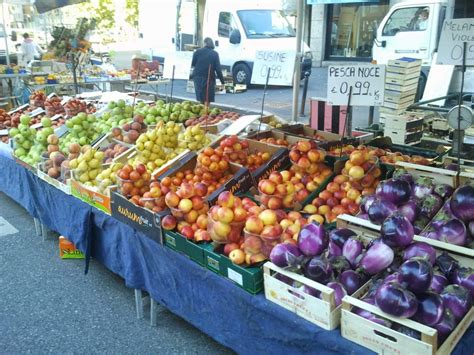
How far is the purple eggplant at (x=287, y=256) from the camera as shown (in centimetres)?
196

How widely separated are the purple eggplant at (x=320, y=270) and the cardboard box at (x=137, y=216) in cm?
109

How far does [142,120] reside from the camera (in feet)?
15.2

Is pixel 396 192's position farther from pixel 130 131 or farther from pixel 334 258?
pixel 130 131

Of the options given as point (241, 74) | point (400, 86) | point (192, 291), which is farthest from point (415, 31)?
point (192, 291)

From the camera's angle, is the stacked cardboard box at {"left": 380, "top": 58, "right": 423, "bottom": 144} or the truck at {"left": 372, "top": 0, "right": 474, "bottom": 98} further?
Result: the truck at {"left": 372, "top": 0, "right": 474, "bottom": 98}

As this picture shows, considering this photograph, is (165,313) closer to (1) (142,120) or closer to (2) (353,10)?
(1) (142,120)

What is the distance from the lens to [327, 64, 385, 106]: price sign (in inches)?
128

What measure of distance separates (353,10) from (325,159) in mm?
16313

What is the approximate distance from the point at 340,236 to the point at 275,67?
2203mm

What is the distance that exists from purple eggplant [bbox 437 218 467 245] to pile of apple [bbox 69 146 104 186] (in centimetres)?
256

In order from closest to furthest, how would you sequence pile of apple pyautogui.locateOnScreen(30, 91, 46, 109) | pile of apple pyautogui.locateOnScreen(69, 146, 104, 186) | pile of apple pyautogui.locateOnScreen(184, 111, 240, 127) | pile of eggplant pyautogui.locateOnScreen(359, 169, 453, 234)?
pile of eggplant pyautogui.locateOnScreen(359, 169, 453, 234) → pile of apple pyautogui.locateOnScreen(69, 146, 104, 186) → pile of apple pyautogui.locateOnScreen(184, 111, 240, 127) → pile of apple pyautogui.locateOnScreen(30, 91, 46, 109)

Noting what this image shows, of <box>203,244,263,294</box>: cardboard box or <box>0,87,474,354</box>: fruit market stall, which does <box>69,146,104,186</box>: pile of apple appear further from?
<box>203,244,263,294</box>: cardboard box

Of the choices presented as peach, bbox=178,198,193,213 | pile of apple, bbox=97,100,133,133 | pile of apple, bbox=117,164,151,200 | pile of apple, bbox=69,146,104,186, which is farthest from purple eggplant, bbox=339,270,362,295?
pile of apple, bbox=97,100,133,133

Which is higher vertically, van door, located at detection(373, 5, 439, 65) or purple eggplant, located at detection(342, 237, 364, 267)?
van door, located at detection(373, 5, 439, 65)
